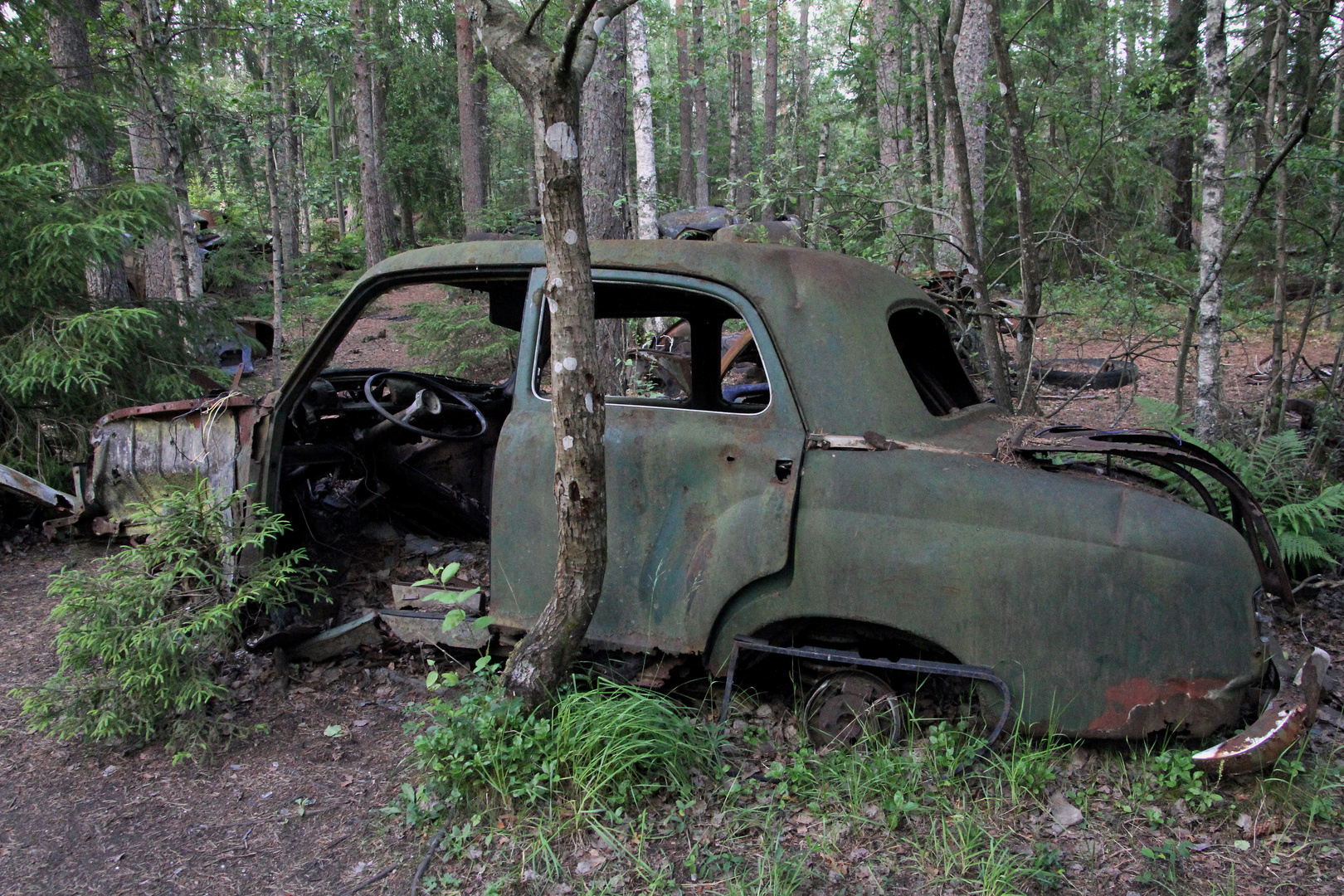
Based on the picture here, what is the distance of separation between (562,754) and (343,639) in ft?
5.09

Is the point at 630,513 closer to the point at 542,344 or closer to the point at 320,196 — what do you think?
the point at 542,344

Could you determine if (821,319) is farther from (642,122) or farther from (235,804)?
(642,122)

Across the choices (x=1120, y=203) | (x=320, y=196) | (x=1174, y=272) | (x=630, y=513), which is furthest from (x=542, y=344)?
(x=320, y=196)

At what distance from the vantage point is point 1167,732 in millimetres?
2768

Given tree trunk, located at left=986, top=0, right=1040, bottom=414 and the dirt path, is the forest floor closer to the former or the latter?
the dirt path

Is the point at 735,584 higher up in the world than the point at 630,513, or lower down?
lower down

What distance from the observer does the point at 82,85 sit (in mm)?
7973

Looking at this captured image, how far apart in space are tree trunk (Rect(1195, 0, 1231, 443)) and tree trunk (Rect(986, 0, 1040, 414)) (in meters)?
1.11

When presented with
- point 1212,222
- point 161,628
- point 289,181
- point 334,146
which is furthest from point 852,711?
point 334,146

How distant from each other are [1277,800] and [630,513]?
2330mm

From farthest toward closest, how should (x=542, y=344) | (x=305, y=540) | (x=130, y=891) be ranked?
1. (x=305, y=540)
2. (x=542, y=344)
3. (x=130, y=891)

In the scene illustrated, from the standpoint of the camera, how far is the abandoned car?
2.64 m

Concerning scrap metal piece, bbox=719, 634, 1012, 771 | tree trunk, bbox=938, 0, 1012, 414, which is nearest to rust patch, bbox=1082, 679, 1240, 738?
scrap metal piece, bbox=719, 634, 1012, 771

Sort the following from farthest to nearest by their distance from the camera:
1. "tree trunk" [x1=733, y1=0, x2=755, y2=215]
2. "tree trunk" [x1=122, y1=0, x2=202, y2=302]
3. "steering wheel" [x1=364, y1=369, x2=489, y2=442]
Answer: "tree trunk" [x1=733, y1=0, x2=755, y2=215]
"tree trunk" [x1=122, y1=0, x2=202, y2=302]
"steering wheel" [x1=364, y1=369, x2=489, y2=442]
